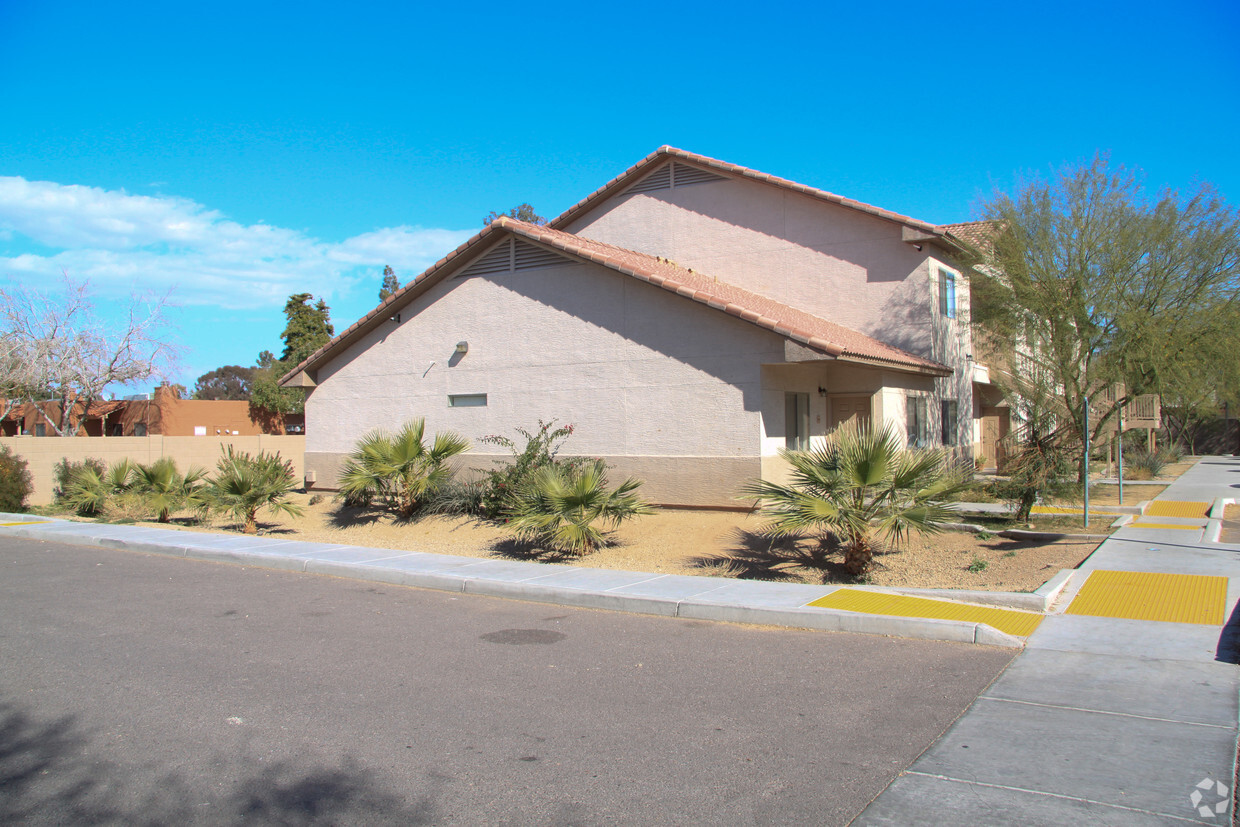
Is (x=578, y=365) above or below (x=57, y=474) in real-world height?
above

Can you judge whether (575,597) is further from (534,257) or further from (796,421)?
(534,257)

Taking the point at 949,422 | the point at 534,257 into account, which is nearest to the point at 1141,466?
the point at 949,422

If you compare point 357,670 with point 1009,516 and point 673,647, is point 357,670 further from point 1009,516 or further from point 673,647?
point 1009,516

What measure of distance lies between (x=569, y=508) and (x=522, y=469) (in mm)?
2979

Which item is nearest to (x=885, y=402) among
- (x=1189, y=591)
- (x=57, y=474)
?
(x=1189, y=591)

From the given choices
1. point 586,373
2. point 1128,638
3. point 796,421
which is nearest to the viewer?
point 1128,638

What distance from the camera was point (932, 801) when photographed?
4.50 m

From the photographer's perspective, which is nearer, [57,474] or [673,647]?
[673,647]

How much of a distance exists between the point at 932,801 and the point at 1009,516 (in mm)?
11292

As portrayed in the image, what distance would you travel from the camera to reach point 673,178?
906 inches

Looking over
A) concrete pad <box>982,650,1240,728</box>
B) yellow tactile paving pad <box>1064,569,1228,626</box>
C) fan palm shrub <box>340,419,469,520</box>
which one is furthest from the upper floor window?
concrete pad <box>982,650,1240,728</box>

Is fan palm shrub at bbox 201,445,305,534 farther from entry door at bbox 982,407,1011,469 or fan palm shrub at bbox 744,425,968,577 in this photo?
entry door at bbox 982,407,1011,469

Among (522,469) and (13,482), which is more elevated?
(522,469)

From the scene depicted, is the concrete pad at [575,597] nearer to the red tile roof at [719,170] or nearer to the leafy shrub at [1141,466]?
the red tile roof at [719,170]
